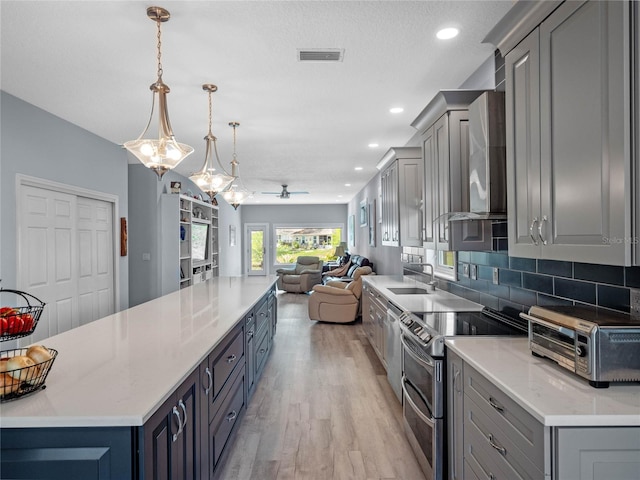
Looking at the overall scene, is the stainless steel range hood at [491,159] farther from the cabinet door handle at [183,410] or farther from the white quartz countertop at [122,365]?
the cabinet door handle at [183,410]

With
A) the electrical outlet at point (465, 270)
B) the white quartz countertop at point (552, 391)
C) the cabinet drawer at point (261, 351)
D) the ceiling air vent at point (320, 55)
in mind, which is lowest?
the cabinet drawer at point (261, 351)

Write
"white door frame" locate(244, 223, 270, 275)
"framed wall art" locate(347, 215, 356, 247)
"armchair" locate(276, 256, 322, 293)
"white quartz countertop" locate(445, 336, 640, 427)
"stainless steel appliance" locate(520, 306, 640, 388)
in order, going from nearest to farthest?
"white quartz countertop" locate(445, 336, 640, 427)
"stainless steel appliance" locate(520, 306, 640, 388)
"armchair" locate(276, 256, 322, 293)
"framed wall art" locate(347, 215, 356, 247)
"white door frame" locate(244, 223, 270, 275)

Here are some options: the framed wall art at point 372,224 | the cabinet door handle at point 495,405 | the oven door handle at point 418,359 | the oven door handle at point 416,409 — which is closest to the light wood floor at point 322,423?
the oven door handle at point 416,409

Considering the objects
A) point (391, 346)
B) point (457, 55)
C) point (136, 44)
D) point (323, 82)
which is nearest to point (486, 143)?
point (457, 55)

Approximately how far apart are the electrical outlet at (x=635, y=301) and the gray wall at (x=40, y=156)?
14.5ft

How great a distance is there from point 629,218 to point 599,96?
44 centimetres

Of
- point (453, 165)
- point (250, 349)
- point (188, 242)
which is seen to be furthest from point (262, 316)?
point (188, 242)

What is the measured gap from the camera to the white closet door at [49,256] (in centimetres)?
378

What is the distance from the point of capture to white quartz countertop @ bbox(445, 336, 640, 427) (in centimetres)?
119

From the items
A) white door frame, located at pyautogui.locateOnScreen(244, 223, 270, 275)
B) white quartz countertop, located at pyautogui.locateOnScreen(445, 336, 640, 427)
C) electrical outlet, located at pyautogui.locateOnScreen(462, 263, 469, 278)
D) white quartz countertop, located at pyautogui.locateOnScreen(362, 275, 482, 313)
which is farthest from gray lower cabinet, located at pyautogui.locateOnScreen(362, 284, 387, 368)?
white door frame, located at pyautogui.locateOnScreen(244, 223, 270, 275)

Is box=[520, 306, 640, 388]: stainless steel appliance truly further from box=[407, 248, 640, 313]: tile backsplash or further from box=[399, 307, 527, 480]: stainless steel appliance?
box=[399, 307, 527, 480]: stainless steel appliance

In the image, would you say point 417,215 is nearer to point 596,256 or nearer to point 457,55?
point 457,55

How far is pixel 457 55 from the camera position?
2.75 meters

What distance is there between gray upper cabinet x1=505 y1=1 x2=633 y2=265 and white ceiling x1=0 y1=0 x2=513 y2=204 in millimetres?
723
